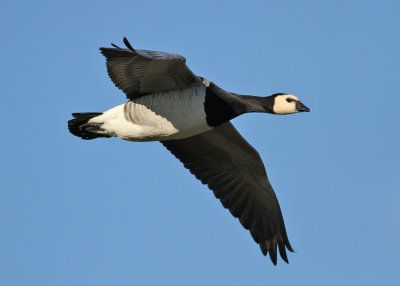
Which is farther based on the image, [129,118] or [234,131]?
[234,131]

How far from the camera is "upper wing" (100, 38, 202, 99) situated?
27.0 feet

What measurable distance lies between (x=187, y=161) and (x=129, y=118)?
6.82 feet

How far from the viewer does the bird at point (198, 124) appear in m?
9.01

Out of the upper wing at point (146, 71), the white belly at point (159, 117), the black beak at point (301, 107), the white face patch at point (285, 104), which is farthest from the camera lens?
the black beak at point (301, 107)

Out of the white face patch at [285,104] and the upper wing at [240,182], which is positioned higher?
the white face patch at [285,104]

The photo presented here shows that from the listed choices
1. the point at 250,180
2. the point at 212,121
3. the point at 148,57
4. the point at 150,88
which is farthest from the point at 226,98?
the point at 250,180

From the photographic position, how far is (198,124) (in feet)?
30.2

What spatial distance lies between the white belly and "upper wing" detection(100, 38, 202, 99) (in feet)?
0.44

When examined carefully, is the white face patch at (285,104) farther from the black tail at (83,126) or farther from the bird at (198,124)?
the black tail at (83,126)

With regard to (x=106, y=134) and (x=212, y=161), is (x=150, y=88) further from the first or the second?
(x=212, y=161)

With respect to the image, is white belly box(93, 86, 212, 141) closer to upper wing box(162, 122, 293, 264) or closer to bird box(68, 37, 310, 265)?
bird box(68, 37, 310, 265)

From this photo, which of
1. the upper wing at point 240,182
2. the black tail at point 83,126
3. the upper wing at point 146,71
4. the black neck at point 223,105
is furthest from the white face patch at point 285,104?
the black tail at point 83,126

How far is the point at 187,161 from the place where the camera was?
11305 millimetres

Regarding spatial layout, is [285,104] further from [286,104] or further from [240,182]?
[240,182]
